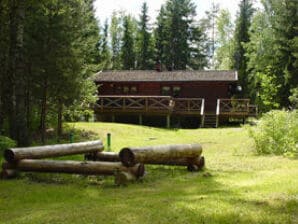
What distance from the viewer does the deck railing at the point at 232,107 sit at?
33469 mm

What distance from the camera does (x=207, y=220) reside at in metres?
6.34

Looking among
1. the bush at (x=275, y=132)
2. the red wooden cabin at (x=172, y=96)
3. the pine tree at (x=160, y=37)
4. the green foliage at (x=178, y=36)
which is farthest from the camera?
the pine tree at (x=160, y=37)

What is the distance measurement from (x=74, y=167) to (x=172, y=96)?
27.4 meters

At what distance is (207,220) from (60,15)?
15.9 m

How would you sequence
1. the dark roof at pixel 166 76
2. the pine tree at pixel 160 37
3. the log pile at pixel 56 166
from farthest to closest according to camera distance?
the pine tree at pixel 160 37 < the dark roof at pixel 166 76 < the log pile at pixel 56 166

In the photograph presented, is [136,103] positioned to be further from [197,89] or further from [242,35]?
[242,35]

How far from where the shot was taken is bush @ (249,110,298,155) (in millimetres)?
16094

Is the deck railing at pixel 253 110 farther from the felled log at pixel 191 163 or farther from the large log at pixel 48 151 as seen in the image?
the large log at pixel 48 151

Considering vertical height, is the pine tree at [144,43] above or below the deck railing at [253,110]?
above

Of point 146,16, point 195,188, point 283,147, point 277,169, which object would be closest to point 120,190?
point 195,188

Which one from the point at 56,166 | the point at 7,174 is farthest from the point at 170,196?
the point at 7,174

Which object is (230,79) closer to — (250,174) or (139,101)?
(139,101)

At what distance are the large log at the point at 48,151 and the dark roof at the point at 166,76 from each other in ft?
79.5

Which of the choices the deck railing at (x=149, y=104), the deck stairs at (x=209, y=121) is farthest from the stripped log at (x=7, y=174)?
the deck stairs at (x=209, y=121)
